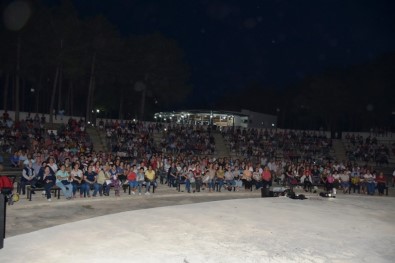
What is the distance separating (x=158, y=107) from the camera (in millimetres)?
75375

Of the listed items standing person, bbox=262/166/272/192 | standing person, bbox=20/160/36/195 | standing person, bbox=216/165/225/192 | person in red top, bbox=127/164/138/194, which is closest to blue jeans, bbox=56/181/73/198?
standing person, bbox=20/160/36/195

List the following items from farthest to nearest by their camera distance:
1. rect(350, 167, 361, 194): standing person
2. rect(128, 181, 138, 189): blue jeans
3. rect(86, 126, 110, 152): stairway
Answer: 1. rect(86, 126, 110, 152): stairway
2. rect(350, 167, 361, 194): standing person
3. rect(128, 181, 138, 189): blue jeans

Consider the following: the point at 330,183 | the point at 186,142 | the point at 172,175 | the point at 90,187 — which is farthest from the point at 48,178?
A: the point at 186,142

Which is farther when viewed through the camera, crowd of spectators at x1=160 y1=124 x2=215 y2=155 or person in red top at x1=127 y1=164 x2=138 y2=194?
crowd of spectators at x1=160 y1=124 x2=215 y2=155

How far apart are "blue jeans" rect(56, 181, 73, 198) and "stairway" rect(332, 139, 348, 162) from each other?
→ 2478 centimetres

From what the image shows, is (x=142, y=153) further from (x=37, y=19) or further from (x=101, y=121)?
(x=37, y=19)

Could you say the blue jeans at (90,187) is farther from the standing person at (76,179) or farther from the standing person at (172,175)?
the standing person at (172,175)

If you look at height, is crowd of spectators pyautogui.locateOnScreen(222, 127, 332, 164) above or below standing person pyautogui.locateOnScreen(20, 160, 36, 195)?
above

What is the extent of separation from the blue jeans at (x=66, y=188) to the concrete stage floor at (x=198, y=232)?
1.38 ft

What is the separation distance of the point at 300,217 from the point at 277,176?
31.9 ft

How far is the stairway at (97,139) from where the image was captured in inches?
1094

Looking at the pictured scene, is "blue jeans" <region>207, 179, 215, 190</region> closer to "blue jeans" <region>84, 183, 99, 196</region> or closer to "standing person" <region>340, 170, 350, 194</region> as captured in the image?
"blue jeans" <region>84, 183, 99, 196</region>

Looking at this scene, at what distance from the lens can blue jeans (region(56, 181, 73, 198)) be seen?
14125mm

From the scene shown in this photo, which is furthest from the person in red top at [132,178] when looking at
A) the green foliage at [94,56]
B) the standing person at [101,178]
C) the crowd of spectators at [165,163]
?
the green foliage at [94,56]
